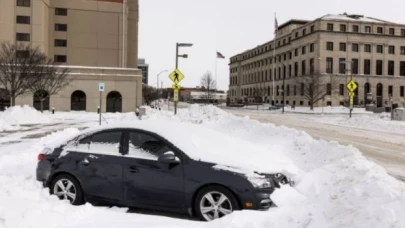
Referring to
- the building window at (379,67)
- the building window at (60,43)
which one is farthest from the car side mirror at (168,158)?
the building window at (379,67)

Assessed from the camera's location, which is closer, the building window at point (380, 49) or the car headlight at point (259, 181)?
the car headlight at point (259, 181)

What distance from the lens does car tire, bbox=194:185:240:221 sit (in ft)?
20.4

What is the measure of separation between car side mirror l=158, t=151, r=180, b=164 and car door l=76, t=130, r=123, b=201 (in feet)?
2.48

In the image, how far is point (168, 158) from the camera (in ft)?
21.5

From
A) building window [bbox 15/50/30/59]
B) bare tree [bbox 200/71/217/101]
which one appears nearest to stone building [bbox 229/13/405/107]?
bare tree [bbox 200/71/217/101]

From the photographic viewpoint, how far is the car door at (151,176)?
6500 mm

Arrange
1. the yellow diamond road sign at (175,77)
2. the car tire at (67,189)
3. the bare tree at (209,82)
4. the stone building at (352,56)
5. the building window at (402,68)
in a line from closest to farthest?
the car tire at (67,189) < the yellow diamond road sign at (175,77) < the stone building at (352,56) < the building window at (402,68) < the bare tree at (209,82)

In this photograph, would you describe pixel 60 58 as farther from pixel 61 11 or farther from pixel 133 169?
pixel 133 169

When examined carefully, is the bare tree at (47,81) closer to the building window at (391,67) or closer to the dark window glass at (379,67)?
the dark window glass at (379,67)

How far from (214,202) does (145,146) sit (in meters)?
1.47

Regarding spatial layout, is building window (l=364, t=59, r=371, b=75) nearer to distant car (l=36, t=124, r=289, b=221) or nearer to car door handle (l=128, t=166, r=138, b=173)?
distant car (l=36, t=124, r=289, b=221)

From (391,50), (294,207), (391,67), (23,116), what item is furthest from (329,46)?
(294,207)

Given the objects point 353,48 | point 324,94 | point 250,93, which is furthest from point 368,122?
point 250,93

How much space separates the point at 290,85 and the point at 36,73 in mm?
73180
